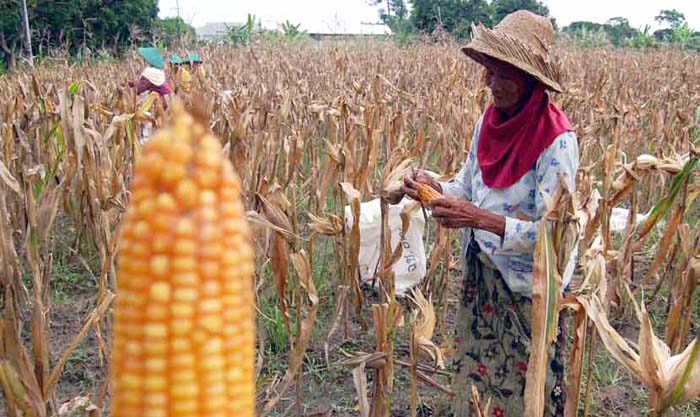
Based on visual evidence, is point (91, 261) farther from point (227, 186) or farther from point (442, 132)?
point (227, 186)

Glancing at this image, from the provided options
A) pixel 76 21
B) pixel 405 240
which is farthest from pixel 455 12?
pixel 405 240

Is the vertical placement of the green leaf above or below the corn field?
above

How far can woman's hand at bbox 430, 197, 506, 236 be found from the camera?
2283 mm

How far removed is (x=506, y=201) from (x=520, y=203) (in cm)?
5

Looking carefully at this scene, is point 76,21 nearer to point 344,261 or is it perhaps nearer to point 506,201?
point 344,261

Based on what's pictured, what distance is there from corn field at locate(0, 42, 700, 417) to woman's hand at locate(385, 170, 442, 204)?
0.07m

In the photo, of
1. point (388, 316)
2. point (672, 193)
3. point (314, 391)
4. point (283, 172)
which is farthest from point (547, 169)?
point (283, 172)

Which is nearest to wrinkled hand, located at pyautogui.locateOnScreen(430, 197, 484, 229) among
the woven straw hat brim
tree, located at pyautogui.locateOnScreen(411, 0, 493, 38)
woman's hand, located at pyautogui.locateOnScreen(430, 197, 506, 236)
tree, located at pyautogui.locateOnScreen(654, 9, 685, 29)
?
woman's hand, located at pyautogui.locateOnScreen(430, 197, 506, 236)

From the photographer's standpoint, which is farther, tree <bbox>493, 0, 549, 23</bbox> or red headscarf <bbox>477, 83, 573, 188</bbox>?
tree <bbox>493, 0, 549, 23</bbox>

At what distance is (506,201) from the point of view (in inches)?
96.0

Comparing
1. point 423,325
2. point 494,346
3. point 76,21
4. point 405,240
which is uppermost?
point 76,21

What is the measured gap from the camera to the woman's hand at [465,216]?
2.28 meters

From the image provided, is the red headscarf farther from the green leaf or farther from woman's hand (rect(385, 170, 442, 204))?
the green leaf

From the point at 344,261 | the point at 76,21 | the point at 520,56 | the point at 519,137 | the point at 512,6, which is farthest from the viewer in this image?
the point at 512,6
